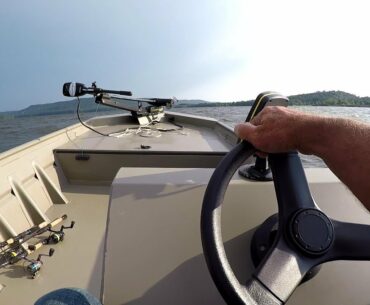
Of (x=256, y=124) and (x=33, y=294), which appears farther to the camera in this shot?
(x=33, y=294)

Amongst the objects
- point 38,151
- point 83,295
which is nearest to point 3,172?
point 38,151

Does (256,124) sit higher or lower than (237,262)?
higher

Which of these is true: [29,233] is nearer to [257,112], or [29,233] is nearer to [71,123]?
[257,112]

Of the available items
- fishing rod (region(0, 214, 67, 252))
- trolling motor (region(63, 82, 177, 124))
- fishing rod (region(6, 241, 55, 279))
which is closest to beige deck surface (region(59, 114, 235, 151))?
trolling motor (region(63, 82, 177, 124))

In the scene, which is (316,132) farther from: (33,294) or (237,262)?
(33,294)

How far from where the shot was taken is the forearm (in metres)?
0.69

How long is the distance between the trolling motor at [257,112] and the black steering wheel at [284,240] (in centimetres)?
23

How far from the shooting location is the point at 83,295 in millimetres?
750

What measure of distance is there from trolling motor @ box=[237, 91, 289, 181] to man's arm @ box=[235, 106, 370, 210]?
0.22m

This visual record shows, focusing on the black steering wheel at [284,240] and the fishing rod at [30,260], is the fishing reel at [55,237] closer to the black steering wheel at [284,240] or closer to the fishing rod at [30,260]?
the fishing rod at [30,260]

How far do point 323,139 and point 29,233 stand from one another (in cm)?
239

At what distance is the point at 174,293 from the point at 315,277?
47cm

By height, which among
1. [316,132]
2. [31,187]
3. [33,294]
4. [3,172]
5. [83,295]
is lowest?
[33,294]

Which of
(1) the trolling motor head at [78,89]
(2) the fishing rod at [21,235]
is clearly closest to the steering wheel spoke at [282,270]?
(2) the fishing rod at [21,235]
